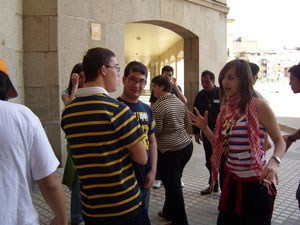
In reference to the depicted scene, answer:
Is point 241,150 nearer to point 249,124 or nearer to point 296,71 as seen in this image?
point 249,124

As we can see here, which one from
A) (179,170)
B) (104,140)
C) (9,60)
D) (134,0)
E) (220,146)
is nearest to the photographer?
(104,140)

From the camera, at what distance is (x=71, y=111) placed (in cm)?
182

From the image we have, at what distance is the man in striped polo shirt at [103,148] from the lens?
174 cm

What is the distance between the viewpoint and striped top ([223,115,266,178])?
2.26 m

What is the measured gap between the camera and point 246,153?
226 cm

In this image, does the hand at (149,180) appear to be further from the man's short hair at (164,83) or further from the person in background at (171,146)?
the man's short hair at (164,83)

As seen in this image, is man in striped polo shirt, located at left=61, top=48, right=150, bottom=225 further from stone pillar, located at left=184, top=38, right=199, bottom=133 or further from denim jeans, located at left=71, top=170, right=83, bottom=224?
stone pillar, located at left=184, top=38, right=199, bottom=133

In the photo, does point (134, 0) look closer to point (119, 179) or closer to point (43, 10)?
point (43, 10)

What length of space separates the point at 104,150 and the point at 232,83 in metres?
1.17

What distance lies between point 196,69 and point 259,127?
6.95 m

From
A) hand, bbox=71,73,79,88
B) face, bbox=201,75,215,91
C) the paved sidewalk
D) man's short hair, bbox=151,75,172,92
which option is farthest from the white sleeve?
face, bbox=201,75,215,91

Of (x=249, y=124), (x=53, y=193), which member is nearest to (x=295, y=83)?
(x=249, y=124)

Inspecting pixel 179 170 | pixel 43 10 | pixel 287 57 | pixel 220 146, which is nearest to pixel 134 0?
pixel 43 10

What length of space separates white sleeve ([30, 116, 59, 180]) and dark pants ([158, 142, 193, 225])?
2.03 m
